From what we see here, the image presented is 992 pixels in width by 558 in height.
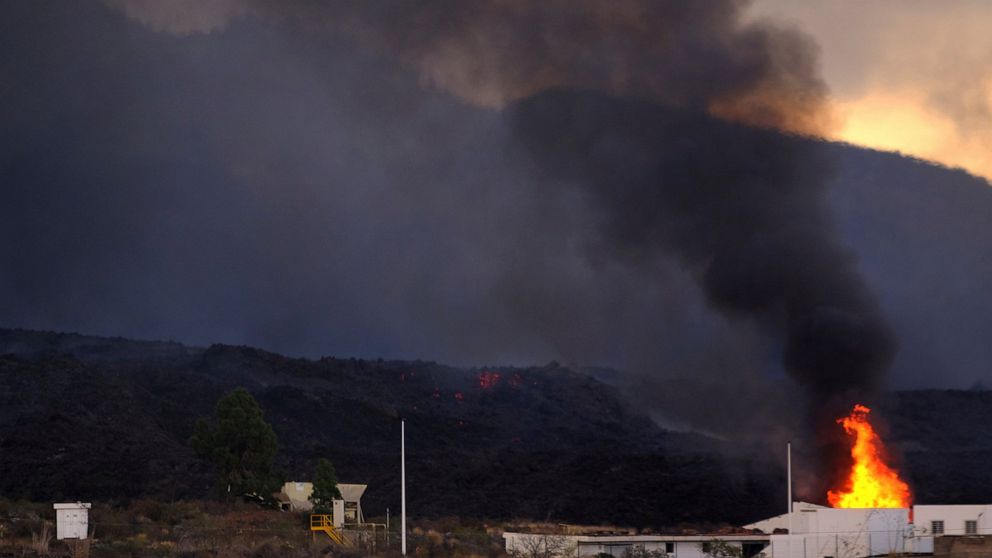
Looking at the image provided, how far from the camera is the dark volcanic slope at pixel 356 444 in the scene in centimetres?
10994

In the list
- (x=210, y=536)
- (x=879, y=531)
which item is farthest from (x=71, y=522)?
(x=879, y=531)

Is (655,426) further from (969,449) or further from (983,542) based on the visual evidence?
(983,542)

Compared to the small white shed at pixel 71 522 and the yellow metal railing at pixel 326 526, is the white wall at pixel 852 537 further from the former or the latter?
the small white shed at pixel 71 522

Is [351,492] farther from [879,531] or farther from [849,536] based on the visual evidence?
[879,531]

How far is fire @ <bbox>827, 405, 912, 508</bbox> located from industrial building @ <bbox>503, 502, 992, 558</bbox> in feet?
34.4

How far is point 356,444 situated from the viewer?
15425 centimetres

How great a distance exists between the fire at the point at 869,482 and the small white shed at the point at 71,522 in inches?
1509

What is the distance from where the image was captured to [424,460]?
137125 mm

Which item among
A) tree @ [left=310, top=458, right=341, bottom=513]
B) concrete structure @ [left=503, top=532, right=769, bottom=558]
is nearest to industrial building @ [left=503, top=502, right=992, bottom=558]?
concrete structure @ [left=503, top=532, right=769, bottom=558]

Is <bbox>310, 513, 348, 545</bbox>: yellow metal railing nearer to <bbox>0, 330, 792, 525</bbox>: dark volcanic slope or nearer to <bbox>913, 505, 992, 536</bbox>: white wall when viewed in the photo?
<bbox>913, 505, 992, 536</bbox>: white wall

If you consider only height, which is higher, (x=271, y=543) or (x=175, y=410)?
(x=175, y=410)

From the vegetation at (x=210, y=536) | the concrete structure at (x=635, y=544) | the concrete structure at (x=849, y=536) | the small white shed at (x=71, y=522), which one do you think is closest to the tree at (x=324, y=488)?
the vegetation at (x=210, y=536)

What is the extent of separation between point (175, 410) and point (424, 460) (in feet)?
102

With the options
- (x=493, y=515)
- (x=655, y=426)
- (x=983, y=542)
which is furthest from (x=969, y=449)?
(x=983, y=542)
